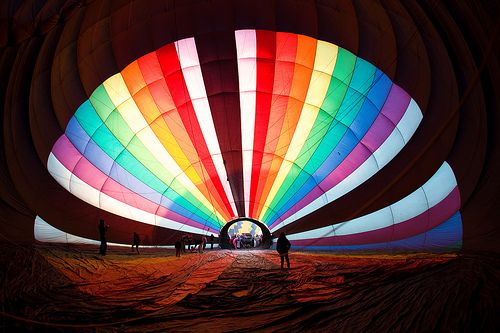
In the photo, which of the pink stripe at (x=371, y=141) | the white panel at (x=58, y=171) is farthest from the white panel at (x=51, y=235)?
the pink stripe at (x=371, y=141)

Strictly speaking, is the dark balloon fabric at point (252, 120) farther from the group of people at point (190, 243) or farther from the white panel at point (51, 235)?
the group of people at point (190, 243)

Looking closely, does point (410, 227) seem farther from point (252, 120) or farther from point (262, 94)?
point (262, 94)

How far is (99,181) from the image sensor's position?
7.80 meters

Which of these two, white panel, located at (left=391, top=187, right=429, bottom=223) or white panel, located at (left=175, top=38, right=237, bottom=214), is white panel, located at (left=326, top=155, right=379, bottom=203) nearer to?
white panel, located at (left=391, top=187, right=429, bottom=223)

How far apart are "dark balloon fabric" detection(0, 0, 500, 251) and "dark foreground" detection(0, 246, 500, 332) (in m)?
1.31

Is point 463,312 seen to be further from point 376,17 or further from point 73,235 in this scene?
point 73,235

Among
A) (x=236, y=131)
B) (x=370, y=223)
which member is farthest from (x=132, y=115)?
(x=370, y=223)

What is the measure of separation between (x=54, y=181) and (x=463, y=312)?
746 cm

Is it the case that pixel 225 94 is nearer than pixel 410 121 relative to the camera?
No

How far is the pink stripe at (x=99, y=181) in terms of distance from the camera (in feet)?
23.4

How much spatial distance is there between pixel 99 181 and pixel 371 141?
19.7ft

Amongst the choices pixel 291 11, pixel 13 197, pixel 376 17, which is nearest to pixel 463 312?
pixel 376 17

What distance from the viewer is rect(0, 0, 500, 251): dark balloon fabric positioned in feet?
16.8

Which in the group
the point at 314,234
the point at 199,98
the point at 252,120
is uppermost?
the point at 199,98
